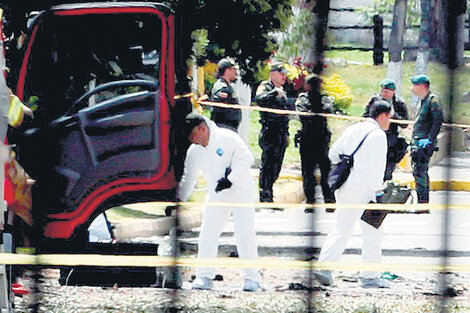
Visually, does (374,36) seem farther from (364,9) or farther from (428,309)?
(428,309)

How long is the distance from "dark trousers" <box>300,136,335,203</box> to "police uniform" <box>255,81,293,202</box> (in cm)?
40

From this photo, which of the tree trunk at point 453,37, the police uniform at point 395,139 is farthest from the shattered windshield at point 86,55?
the tree trunk at point 453,37

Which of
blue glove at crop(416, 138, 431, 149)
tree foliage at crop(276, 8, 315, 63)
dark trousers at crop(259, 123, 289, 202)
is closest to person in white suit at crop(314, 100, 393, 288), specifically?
blue glove at crop(416, 138, 431, 149)

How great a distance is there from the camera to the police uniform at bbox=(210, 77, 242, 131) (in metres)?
5.95

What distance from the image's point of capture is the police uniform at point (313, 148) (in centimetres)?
559

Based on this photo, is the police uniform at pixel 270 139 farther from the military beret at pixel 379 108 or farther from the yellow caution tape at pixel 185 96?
the yellow caution tape at pixel 185 96

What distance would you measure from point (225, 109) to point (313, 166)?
460mm

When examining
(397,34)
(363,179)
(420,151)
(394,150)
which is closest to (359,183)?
(363,179)

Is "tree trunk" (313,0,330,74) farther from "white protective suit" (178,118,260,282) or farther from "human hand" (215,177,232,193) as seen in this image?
"human hand" (215,177,232,193)

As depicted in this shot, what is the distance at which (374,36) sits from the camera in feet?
16.9

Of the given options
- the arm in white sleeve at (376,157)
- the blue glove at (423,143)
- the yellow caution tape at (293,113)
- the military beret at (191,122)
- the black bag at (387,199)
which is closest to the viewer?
the yellow caution tape at (293,113)

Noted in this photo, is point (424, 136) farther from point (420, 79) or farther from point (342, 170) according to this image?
point (420, 79)

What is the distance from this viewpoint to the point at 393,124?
21.1 ft

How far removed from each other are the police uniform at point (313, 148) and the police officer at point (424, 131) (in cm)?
40
